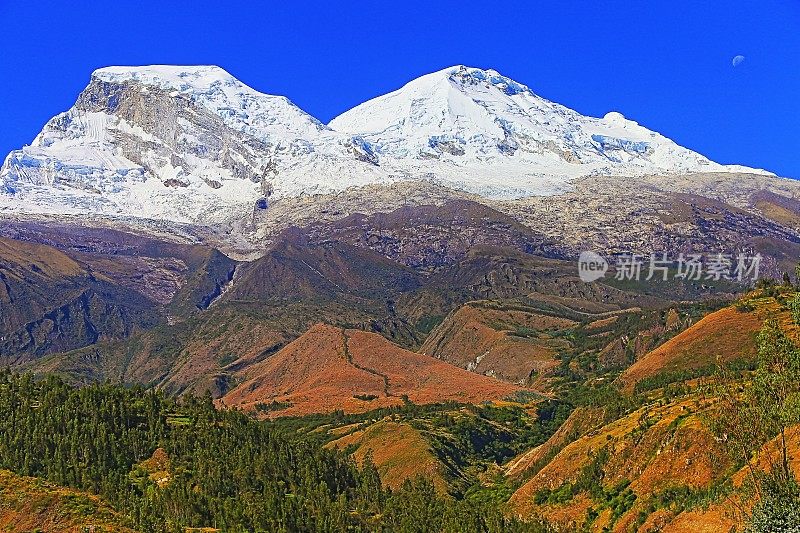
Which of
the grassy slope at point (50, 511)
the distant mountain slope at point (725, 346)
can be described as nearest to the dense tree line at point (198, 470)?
the grassy slope at point (50, 511)

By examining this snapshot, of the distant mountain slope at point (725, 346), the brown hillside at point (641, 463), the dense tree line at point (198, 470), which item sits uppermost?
the distant mountain slope at point (725, 346)

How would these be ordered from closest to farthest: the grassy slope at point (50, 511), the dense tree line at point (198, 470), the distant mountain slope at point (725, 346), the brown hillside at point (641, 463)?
the grassy slope at point (50, 511), the dense tree line at point (198, 470), the brown hillside at point (641, 463), the distant mountain slope at point (725, 346)

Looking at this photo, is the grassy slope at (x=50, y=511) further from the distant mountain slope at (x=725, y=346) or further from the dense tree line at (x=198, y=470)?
the distant mountain slope at (x=725, y=346)

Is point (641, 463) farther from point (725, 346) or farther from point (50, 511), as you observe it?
point (50, 511)

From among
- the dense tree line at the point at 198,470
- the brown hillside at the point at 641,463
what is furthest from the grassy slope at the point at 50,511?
the brown hillside at the point at 641,463

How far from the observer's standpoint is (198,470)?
463 ft

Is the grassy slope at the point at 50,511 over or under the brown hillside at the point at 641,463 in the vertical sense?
under

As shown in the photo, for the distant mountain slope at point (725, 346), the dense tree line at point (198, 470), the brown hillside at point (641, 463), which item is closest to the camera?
the dense tree line at point (198, 470)

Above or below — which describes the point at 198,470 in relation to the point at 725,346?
below

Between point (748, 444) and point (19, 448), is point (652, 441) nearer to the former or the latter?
point (748, 444)

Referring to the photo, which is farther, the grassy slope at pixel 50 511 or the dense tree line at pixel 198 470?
the dense tree line at pixel 198 470

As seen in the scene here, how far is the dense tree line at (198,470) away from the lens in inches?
4884

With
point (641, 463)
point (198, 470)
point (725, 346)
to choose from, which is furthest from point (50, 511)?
point (725, 346)

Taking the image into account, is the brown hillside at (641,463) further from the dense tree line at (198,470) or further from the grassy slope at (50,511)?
the grassy slope at (50,511)
